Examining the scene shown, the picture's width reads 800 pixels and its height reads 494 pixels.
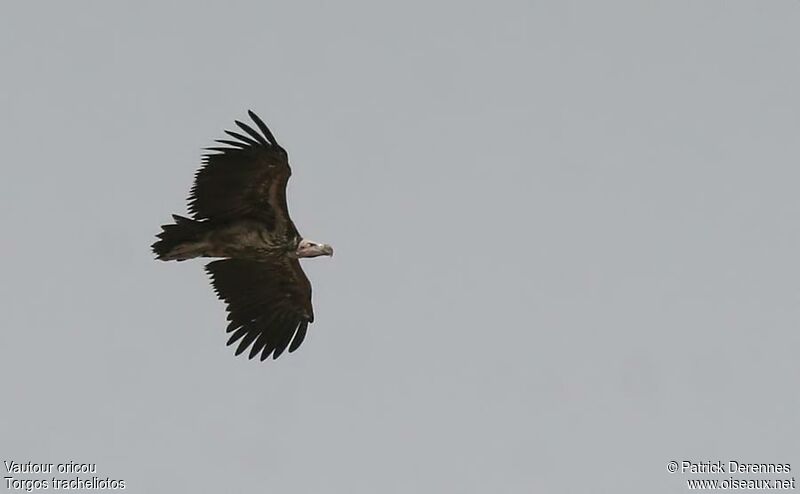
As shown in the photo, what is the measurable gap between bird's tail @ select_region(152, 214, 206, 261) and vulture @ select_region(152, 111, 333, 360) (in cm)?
2

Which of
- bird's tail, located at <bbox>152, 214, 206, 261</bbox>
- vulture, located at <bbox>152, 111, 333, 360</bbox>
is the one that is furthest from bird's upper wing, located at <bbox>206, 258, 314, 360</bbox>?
bird's tail, located at <bbox>152, 214, 206, 261</bbox>

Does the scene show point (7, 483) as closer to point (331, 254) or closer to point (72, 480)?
point (72, 480)

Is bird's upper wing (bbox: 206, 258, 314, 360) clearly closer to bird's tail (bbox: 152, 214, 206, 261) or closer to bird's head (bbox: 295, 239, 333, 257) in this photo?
bird's head (bbox: 295, 239, 333, 257)

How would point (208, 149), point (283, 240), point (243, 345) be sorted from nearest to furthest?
1. point (208, 149)
2. point (283, 240)
3. point (243, 345)

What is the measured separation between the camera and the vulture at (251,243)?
27703mm

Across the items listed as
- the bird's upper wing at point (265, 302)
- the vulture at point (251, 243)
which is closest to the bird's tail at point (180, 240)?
the vulture at point (251, 243)

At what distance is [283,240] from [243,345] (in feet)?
9.75

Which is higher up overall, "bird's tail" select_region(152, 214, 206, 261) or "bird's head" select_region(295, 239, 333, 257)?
"bird's head" select_region(295, 239, 333, 257)

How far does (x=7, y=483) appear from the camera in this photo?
27.7 meters

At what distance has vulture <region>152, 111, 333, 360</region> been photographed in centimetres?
2770

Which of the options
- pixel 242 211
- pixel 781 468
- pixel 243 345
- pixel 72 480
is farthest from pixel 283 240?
pixel 781 468

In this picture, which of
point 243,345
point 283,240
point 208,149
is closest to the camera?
point 208,149

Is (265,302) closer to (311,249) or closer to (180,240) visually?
(311,249)

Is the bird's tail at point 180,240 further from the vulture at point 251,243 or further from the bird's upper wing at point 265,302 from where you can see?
the bird's upper wing at point 265,302
